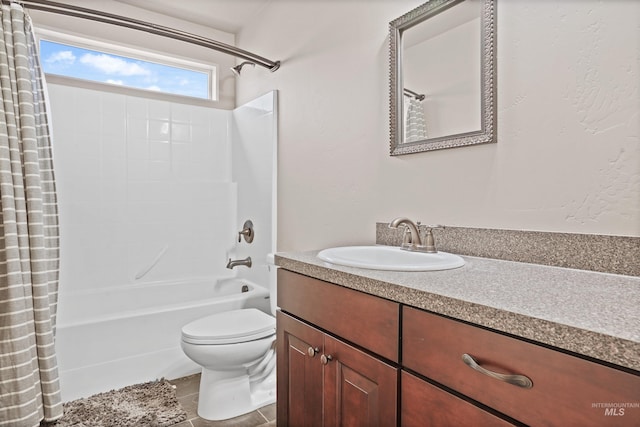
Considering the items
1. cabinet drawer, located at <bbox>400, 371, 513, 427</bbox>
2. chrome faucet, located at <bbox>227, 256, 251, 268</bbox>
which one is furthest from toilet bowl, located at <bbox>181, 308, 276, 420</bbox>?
cabinet drawer, located at <bbox>400, 371, 513, 427</bbox>

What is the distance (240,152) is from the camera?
305 centimetres

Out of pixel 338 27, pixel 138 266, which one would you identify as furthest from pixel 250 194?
pixel 338 27

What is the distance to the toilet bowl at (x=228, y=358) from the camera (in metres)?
1.82

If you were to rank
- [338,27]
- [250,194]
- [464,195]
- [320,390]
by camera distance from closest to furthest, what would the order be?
[320,390] → [464,195] → [338,27] → [250,194]

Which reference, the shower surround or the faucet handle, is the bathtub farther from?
the faucet handle

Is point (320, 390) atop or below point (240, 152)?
below

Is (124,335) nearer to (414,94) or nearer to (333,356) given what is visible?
(333,356)

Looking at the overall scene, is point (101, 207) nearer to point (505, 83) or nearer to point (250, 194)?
point (250, 194)

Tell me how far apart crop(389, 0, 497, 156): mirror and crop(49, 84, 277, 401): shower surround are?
1.13m

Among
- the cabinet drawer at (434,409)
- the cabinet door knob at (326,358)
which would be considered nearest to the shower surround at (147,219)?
the cabinet door knob at (326,358)

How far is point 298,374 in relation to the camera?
47.9 inches

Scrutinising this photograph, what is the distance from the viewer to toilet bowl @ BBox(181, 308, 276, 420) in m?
1.82

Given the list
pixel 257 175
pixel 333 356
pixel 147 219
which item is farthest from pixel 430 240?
pixel 147 219

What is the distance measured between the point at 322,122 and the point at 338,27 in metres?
0.50
